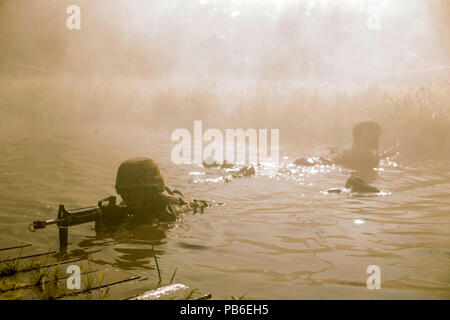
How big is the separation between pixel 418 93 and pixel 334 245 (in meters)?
14.9

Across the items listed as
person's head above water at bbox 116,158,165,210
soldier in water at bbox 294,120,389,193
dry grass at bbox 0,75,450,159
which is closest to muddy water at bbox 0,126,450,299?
person's head above water at bbox 116,158,165,210

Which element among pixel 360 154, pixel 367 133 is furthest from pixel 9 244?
pixel 367 133

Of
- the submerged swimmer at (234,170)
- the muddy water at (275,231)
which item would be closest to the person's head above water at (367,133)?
the muddy water at (275,231)

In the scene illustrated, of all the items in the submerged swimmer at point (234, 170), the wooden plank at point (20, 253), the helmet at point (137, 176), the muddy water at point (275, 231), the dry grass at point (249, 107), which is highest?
the dry grass at point (249, 107)

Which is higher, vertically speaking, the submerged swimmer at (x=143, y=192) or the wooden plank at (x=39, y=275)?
the submerged swimmer at (x=143, y=192)

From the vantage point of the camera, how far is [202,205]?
9094 mm

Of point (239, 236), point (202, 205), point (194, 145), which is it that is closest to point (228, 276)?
point (239, 236)

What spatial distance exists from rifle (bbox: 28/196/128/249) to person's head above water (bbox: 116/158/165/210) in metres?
0.23

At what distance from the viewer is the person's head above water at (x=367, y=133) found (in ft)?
53.1

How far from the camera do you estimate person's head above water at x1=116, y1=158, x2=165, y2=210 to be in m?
7.50

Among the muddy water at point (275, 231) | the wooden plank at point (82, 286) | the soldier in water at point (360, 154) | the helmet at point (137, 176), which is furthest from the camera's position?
the soldier in water at point (360, 154)

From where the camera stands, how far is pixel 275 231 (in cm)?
755

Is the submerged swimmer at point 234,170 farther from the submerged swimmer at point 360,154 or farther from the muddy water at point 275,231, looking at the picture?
the submerged swimmer at point 360,154
